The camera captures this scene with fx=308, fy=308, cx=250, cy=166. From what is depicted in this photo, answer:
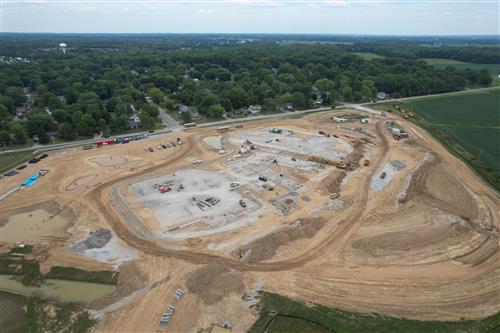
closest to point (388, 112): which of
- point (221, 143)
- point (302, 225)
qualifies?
point (221, 143)

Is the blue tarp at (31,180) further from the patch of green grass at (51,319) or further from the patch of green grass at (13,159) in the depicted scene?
the patch of green grass at (51,319)

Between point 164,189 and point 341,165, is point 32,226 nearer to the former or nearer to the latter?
point 164,189

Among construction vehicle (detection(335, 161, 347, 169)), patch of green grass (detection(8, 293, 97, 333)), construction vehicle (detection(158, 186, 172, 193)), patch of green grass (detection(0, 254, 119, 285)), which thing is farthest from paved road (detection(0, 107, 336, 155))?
patch of green grass (detection(8, 293, 97, 333))

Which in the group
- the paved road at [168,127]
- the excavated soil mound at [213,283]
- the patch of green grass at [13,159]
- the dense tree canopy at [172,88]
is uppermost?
the dense tree canopy at [172,88]

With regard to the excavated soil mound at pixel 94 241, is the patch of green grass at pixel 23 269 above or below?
below

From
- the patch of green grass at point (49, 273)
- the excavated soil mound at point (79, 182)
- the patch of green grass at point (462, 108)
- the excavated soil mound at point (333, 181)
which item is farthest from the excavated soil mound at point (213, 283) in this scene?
the patch of green grass at point (462, 108)

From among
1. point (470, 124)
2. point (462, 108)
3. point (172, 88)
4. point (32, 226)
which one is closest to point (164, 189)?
point (32, 226)

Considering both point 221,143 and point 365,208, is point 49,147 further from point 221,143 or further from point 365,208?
point 365,208
